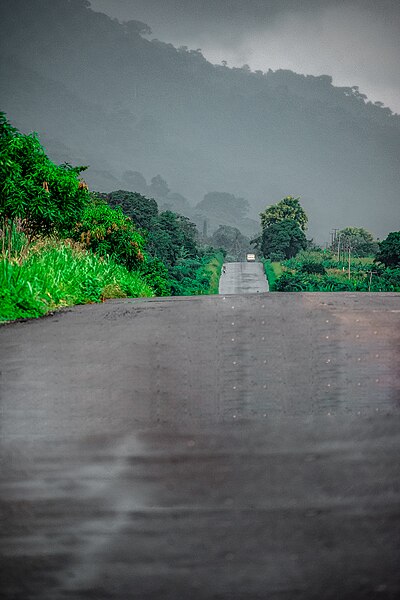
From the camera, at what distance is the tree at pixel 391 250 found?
49000 mm

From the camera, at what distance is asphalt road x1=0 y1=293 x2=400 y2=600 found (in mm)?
2178

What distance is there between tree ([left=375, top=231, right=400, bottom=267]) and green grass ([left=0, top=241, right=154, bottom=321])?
114 feet

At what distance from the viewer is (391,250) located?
49469 millimetres

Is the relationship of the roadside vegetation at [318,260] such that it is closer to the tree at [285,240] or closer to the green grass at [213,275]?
the tree at [285,240]

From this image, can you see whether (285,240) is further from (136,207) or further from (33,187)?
(33,187)

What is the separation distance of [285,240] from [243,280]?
14.9m

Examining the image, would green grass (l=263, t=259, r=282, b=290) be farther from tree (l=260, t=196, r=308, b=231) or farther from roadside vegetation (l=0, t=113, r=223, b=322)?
roadside vegetation (l=0, t=113, r=223, b=322)

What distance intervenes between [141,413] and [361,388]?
1899 millimetres

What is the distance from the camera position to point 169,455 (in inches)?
137

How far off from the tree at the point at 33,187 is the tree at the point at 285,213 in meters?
83.7

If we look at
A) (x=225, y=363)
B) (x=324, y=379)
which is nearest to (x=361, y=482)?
(x=324, y=379)

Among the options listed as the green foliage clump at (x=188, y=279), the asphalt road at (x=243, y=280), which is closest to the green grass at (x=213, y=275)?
the asphalt road at (x=243, y=280)

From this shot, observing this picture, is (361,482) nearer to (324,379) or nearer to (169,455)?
(169,455)

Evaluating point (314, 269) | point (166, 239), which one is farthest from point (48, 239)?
point (314, 269)
